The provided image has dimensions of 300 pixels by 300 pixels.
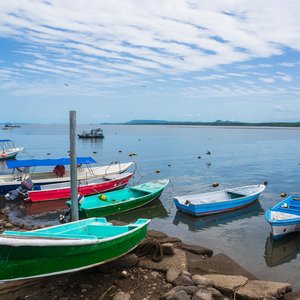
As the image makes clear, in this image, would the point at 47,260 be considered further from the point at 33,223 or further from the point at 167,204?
the point at 167,204

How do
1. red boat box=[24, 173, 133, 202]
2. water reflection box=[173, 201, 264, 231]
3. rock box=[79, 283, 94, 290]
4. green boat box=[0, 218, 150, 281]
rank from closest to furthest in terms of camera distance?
green boat box=[0, 218, 150, 281] → rock box=[79, 283, 94, 290] → water reflection box=[173, 201, 264, 231] → red boat box=[24, 173, 133, 202]

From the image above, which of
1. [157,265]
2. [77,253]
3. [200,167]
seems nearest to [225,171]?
[200,167]

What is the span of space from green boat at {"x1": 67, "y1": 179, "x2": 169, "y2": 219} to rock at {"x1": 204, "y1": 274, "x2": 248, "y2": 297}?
30.1 feet

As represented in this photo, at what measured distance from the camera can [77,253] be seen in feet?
25.6

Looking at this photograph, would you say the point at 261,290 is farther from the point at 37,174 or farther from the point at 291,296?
the point at 37,174

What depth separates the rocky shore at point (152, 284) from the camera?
321 inches

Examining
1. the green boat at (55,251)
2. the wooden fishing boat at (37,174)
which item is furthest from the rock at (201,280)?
the wooden fishing boat at (37,174)

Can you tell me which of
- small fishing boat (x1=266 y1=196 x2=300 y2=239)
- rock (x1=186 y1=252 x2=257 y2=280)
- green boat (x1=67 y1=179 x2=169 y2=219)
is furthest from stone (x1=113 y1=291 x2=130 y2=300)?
green boat (x1=67 y1=179 x2=169 y2=219)

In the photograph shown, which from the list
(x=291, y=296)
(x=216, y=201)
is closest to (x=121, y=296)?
(x=291, y=296)

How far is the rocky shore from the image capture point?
8.16 meters

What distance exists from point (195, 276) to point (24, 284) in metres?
A: 4.36

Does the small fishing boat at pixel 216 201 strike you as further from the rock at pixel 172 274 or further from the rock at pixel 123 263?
the rock at pixel 172 274

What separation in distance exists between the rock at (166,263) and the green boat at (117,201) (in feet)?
→ 25.2

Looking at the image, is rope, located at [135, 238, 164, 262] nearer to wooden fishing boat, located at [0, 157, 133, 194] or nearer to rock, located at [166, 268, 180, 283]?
rock, located at [166, 268, 180, 283]
